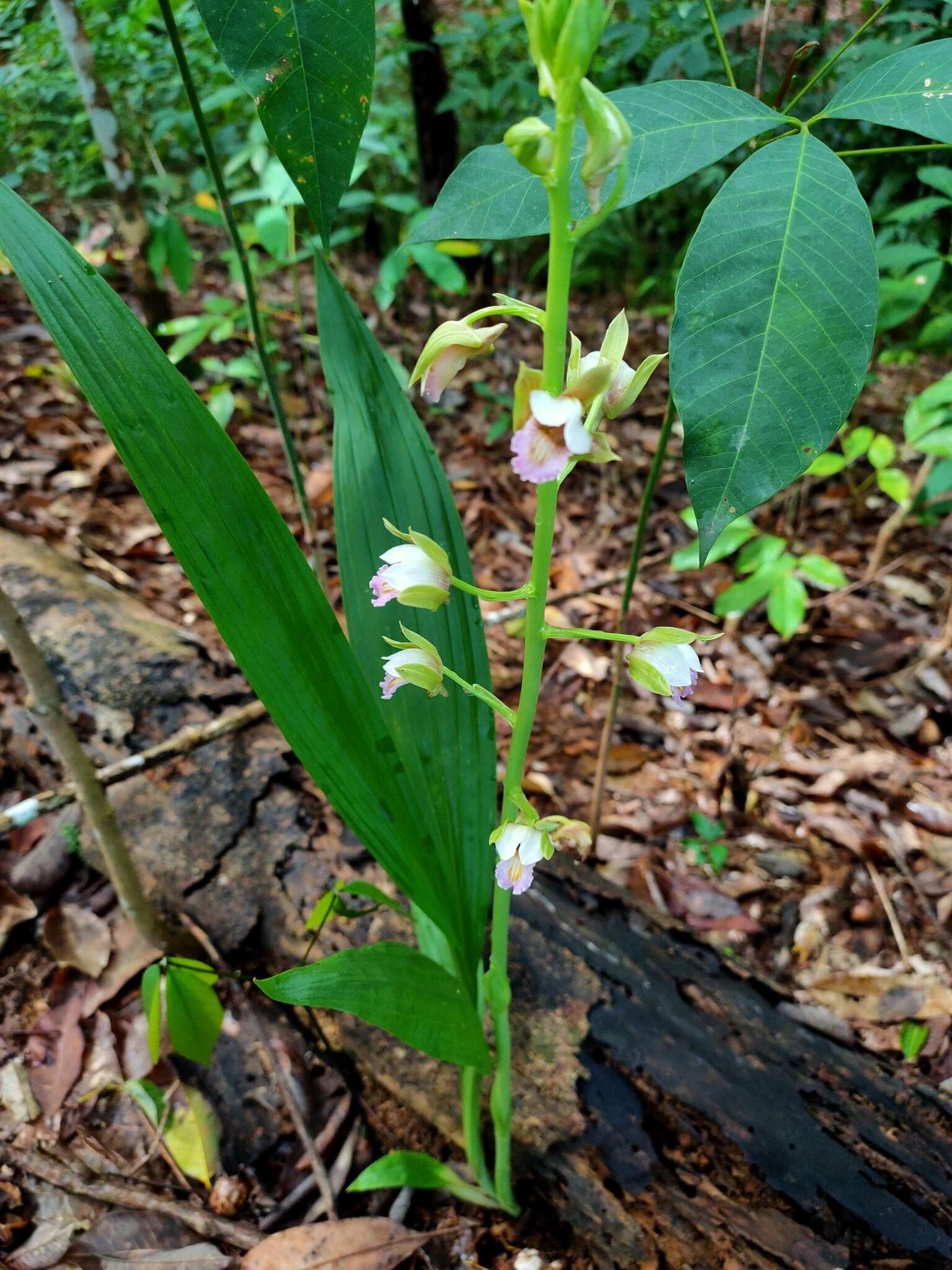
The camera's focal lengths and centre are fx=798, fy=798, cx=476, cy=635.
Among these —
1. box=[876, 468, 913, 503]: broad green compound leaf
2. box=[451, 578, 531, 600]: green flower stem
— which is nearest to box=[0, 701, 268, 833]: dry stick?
box=[451, 578, 531, 600]: green flower stem

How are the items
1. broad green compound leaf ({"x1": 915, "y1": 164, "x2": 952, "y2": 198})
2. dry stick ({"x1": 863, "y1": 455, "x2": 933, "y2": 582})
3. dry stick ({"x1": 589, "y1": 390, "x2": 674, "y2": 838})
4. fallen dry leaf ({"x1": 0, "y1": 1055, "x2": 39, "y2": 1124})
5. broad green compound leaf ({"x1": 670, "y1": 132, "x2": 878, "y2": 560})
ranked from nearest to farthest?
broad green compound leaf ({"x1": 670, "y1": 132, "x2": 878, "y2": 560}) < dry stick ({"x1": 589, "y1": 390, "x2": 674, "y2": 838}) < fallen dry leaf ({"x1": 0, "y1": 1055, "x2": 39, "y2": 1124}) < broad green compound leaf ({"x1": 915, "y1": 164, "x2": 952, "y2": 198}) < dry stick ({"x1": 863, "y1": 455, "x2": 933, "y2": 582})

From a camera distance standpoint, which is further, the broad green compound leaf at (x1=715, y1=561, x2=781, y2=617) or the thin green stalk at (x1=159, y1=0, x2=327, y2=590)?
the broad green compound leaf at (x1=715, y1=561, x2=781, y2=617)

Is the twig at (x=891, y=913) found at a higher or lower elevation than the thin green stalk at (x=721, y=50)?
lower

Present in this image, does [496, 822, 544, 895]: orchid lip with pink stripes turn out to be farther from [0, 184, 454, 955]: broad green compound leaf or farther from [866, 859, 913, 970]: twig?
[866, 859, 913, 970]: twig

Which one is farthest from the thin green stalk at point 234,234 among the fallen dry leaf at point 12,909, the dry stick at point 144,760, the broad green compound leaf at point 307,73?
the fallen dry leaf at point 12,909

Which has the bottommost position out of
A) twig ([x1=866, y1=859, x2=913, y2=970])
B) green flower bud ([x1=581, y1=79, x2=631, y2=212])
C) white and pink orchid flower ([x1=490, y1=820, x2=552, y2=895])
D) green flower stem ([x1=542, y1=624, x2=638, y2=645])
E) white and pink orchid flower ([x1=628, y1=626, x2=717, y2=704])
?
twig ([x1=866, y1=859, x2=913, y2=970])

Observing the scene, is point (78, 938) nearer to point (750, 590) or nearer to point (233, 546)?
point (233, 546)

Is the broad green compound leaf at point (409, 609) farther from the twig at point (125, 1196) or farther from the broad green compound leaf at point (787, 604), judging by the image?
the broad green compound leaf at point (787, 604)
